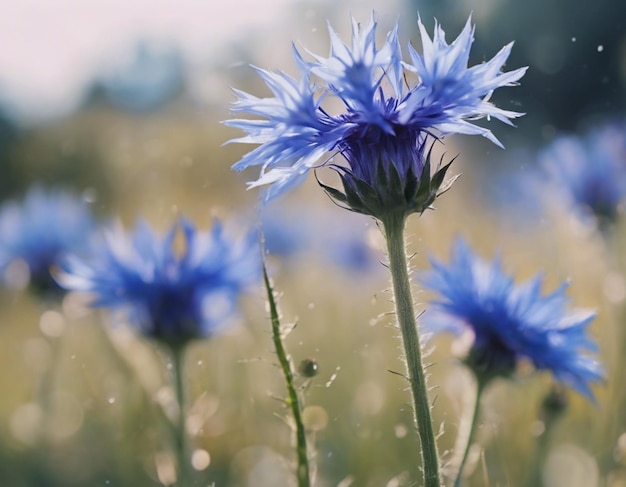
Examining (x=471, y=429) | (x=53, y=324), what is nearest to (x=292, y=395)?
(x=471, y=429)

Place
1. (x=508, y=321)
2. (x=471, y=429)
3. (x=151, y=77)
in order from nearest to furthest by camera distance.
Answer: (x=471, y=429)
(x=508, y=321)
(x=151, y=77)

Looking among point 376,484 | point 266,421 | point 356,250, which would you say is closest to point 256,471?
point 266,421

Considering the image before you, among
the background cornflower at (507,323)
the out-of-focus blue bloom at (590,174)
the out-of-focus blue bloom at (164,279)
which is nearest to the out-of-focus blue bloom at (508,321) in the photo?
the background cornflower at (507,323)

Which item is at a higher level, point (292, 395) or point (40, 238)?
point (40, 238)

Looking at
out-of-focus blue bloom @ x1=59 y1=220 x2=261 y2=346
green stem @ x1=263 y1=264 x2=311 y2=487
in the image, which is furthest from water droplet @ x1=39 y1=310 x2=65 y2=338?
green stem @ x1=263 y1=264 x2=311 y2=487

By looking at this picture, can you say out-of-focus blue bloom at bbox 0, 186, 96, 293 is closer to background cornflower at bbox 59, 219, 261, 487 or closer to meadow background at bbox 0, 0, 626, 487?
meadow background at bbox 0, 0, 626, 487

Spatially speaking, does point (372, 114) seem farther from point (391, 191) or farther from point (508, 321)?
point (508, 321)
